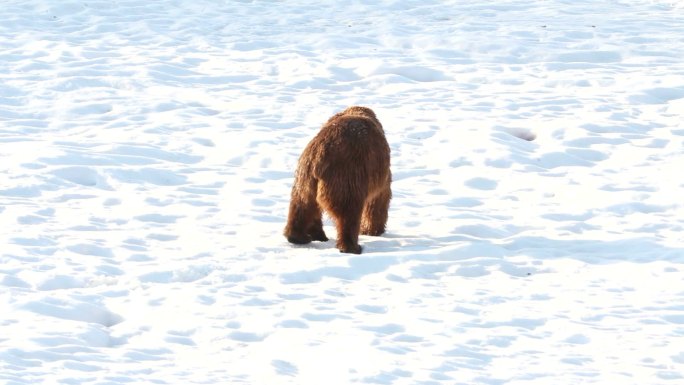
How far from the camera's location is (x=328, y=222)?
964cm

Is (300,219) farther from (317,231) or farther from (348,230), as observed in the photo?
(348,230)

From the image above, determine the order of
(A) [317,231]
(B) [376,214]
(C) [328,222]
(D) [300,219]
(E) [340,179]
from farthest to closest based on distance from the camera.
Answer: (C) [328,222] → (B) [376,214] → (A) [317,231] → (D) [300,219] → (E) [340,179]

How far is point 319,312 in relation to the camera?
7.15 metres

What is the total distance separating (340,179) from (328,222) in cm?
139

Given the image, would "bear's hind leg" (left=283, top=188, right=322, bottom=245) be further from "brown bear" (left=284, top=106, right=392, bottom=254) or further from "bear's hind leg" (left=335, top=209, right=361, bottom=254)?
"bear's hind leg" (left=335, top=209, right=361, bottom=254)

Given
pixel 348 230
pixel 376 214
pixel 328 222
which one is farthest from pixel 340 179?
pixel 328 222

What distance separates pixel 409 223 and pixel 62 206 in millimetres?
2991

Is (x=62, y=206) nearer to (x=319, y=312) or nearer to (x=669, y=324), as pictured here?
(x=319, y=312)

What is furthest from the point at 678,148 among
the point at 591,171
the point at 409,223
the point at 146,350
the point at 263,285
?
the point at 146,350

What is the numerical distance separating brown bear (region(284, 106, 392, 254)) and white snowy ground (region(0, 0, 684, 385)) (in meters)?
0.20

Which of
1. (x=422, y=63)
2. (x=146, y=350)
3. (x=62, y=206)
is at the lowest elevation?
(x=146, y=350)

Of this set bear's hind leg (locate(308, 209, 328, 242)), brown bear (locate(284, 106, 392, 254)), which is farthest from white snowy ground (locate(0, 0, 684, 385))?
brown bear (locate(284, 106, 392, 254))

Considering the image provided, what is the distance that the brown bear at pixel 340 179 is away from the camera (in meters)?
8.34

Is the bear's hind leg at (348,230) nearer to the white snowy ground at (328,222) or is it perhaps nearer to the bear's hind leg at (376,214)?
the white snowy ground at (328,222)
